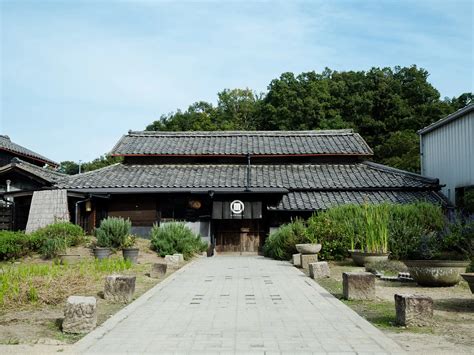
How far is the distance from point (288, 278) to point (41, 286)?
6657 mm

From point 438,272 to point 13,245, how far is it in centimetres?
1453

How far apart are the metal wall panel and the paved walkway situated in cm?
1294

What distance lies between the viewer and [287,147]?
1107 inches

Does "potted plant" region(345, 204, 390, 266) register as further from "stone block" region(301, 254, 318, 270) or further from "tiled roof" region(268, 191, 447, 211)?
"tiled roof" region(268, 191, 447, 211)

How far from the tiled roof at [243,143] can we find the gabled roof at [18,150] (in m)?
6.49

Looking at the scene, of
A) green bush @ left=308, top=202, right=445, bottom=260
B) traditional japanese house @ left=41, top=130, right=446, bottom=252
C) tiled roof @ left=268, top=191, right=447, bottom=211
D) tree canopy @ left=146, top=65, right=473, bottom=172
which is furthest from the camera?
tree canopy @ left=146, top=65, right=473, bottom=172

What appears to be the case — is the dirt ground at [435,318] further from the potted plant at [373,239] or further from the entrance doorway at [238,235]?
the entrance doorway at [238,235]

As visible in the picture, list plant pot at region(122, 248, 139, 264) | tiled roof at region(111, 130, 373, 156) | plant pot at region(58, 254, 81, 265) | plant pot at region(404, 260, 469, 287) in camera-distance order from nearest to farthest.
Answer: plant pot at region(404, 260, 469, 287) → plant pot at region(58, 254, 81, 265) → plant pot at region(122, 248, 139, 264) → tiled roof at region(111, 130, 373, 156)

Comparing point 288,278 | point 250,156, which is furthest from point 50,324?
point 250,156

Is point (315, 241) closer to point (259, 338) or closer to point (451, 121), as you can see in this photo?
point (451, 121)

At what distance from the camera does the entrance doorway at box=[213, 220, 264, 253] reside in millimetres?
24922

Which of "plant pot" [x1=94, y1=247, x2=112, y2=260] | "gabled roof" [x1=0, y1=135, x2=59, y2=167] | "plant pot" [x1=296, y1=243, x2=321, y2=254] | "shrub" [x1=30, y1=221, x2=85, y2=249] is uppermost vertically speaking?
"gabled roof" [x1=0, y1=135, x2=59, y2=167]

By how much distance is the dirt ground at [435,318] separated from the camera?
21.8ft

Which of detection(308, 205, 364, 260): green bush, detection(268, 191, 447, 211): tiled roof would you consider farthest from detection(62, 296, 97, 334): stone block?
detection(268, 191, 447, 211): tiled roof
